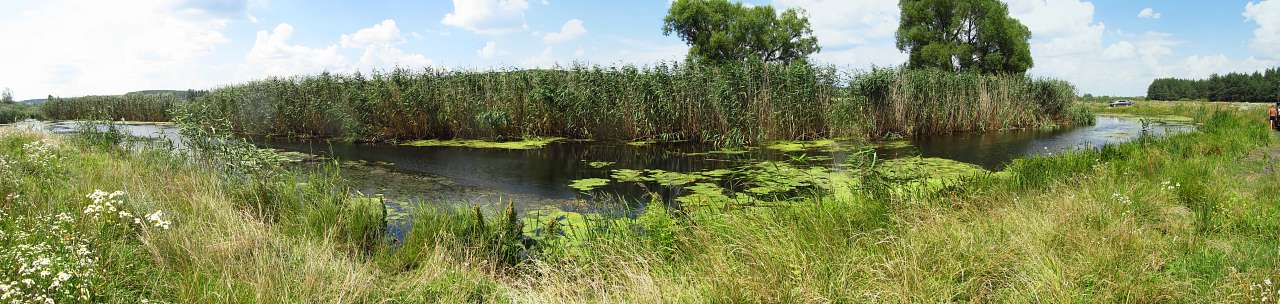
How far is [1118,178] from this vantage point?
627 centimetres

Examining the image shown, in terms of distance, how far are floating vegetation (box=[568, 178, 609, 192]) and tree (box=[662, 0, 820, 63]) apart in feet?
86.6

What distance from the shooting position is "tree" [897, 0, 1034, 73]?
100ft

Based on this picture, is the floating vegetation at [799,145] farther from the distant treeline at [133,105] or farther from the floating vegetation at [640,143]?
the distant treeline at [133,105]

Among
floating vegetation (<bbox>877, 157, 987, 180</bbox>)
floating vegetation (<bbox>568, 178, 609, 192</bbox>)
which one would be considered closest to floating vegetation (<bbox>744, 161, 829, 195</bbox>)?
floating vegetation (<bbox>877, 157, 987, 180</bbox>)

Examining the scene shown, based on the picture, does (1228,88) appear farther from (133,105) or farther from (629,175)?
(133,105)

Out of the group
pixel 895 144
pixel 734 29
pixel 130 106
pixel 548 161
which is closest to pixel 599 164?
pixel 548 161

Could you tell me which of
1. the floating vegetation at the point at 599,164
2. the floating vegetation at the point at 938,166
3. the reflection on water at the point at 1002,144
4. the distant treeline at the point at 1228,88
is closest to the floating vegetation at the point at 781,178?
the floating vegetation at the point at 938,166

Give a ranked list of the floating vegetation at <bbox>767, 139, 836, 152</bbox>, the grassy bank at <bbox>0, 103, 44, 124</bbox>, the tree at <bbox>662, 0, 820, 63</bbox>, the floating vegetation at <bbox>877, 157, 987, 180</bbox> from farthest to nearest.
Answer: the tree at <bbox>662, 0, 820, 63</bbox> < the grassy bank at <bbox>0, 103, 44, 124</bbox> < the floating vegetation at <bbox>767, 139, 836, 152</bbox> < the floating vegetation at <bbox>877, 157, 987, 180</bbox>

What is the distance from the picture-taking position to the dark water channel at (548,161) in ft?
26.1

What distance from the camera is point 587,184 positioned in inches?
333

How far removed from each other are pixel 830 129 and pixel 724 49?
2142 centimetres

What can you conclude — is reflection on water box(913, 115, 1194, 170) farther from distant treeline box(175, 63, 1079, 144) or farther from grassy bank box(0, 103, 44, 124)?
grassy bank box(0, 103, 44, 124)

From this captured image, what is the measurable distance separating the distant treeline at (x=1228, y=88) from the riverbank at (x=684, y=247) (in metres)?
76.3

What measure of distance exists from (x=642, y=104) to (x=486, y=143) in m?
3.74
